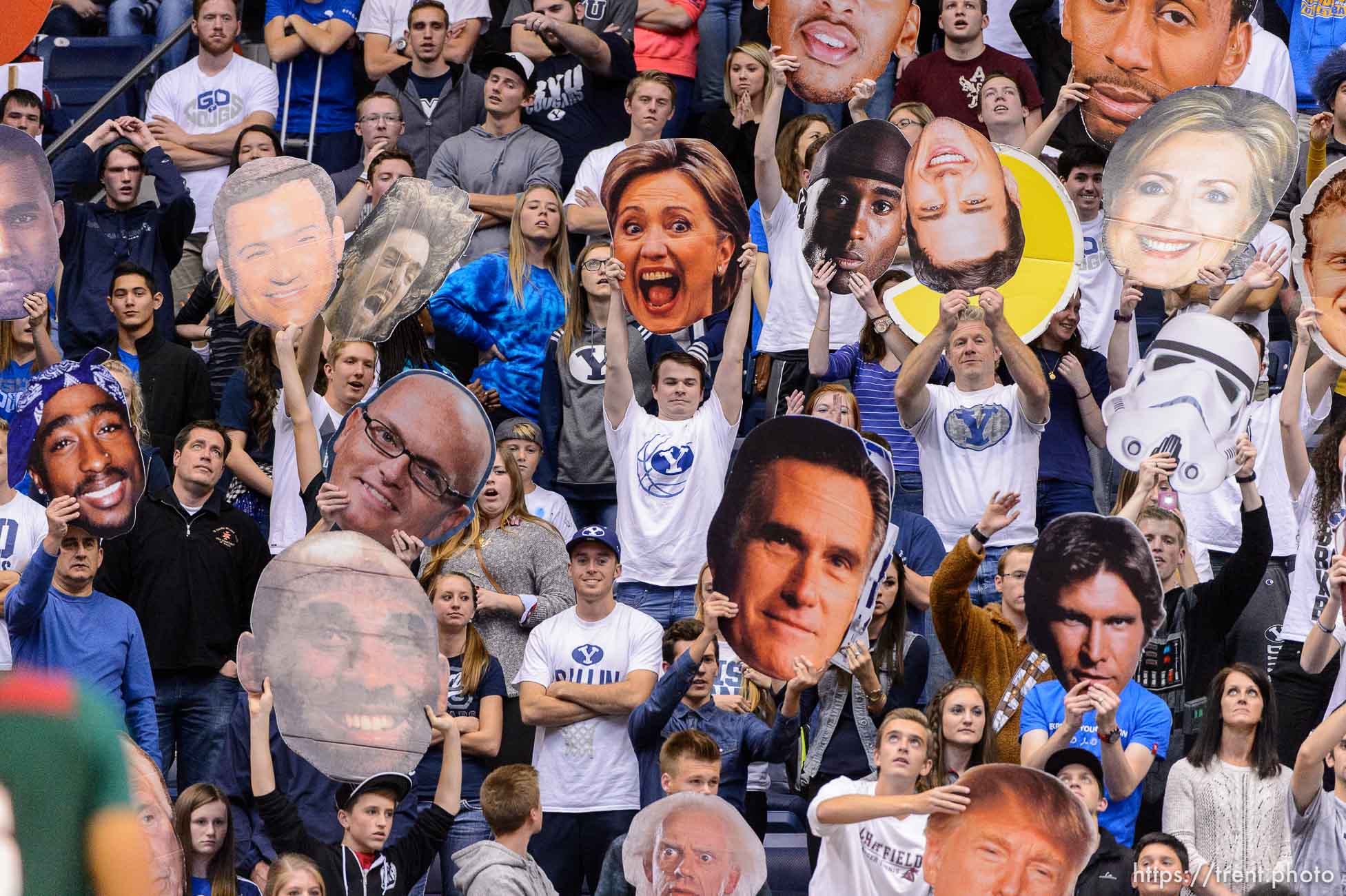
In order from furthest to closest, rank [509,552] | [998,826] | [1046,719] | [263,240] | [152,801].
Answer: [263,240] < [509,552] < [1046,719] < [998,826] < [152,801]

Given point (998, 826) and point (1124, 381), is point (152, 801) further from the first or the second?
point (1124, 381)

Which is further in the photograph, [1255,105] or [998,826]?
[1255,105]

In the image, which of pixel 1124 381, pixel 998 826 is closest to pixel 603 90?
pixel 1124 381

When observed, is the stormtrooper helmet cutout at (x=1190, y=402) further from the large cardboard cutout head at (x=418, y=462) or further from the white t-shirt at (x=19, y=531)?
the white t-shirt at (x=19, y=531)

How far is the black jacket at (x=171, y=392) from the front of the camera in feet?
25.4

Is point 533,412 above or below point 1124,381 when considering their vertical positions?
below

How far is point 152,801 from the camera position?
1463 mm

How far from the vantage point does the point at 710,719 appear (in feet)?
19.9

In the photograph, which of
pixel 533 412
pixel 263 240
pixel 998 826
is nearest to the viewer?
pixel 998 826

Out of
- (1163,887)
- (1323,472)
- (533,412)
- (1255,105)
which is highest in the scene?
(1255,105)

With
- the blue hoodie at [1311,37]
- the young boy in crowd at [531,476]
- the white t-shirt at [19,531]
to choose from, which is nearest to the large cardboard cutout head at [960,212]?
the young boy in crowd at [531,476]

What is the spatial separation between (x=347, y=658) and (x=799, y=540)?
1474 mm

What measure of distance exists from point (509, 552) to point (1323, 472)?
2859mm

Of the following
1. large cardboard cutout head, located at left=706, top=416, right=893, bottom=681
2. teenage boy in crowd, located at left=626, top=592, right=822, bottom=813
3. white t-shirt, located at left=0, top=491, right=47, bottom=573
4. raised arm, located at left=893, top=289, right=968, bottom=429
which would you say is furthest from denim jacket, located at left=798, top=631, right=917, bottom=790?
white t-shirt, located at left=0, top=491, right=47, bottom=573
